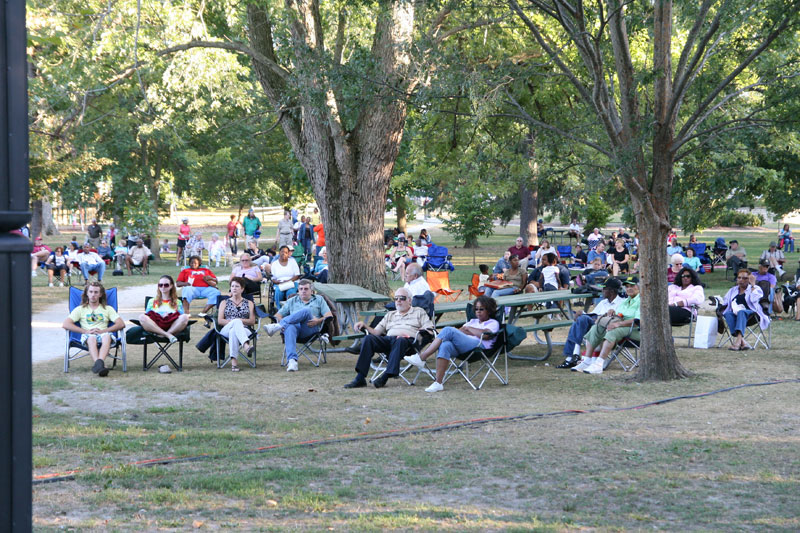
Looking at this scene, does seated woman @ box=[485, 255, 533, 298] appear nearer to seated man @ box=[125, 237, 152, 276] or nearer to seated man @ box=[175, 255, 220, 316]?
seated man @ box=[175, 255, 220, 316]

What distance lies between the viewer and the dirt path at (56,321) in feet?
40.5

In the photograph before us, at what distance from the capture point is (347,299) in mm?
12328

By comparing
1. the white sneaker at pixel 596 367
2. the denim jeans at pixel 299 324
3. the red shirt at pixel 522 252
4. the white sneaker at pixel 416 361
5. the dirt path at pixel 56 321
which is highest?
the red shirt at pixel 522 252

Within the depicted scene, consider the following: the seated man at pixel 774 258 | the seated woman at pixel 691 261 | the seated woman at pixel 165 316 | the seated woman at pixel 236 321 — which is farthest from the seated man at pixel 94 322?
the seated man at pixel 774 258

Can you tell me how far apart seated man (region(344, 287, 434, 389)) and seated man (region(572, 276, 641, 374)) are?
2.05m

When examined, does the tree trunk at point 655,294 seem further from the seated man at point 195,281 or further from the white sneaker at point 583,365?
the seated man at point 195,281

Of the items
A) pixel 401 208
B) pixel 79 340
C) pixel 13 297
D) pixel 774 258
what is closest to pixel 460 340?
pixel 79 340

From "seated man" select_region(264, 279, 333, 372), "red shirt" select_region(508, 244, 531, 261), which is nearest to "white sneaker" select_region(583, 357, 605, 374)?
"seated man" select_region(264, 279, 333, 372)

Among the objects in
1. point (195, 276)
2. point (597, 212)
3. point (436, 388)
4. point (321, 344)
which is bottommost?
point (436, 388)

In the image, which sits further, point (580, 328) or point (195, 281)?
point (195, 281)

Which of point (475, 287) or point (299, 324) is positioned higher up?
point (475, 287)

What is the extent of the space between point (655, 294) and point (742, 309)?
10.9 feet

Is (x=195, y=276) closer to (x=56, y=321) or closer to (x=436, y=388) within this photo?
(x=56, y=321)

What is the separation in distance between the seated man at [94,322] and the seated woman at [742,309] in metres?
8.25
